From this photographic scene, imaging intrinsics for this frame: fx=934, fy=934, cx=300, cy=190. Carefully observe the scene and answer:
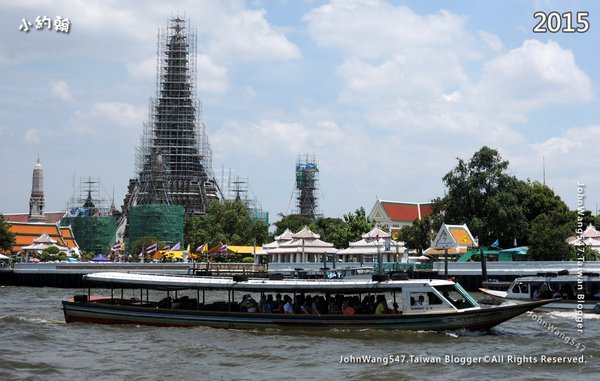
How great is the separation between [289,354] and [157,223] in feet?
281

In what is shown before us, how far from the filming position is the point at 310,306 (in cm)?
2859

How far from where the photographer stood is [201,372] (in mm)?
22578

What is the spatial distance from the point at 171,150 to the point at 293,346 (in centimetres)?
10090

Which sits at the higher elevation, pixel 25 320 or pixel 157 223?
pixel 157 223

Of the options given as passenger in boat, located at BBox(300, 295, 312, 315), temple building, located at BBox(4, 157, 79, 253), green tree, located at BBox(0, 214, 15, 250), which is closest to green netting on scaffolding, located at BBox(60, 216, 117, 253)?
temple building, located at BBox(4, 157, 79, 253)

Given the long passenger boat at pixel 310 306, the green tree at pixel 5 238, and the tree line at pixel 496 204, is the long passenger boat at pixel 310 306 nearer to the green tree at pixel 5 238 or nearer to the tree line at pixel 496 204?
the tree line at pixel 496 204

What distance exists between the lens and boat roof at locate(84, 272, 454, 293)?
27328 mm

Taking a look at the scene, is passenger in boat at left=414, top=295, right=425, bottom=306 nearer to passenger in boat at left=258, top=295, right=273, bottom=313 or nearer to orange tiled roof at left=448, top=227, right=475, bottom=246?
passenger in boat at left=258, top=295, right=273, bottom=313

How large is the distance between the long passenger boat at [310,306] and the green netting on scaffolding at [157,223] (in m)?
78.2

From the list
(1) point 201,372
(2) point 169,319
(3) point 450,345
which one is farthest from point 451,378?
(2) point 169,319

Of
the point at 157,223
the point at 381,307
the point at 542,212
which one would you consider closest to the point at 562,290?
the point at 381,307

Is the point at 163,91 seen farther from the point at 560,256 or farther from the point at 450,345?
the point at 450,345

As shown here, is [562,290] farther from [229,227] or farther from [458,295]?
[229,227]

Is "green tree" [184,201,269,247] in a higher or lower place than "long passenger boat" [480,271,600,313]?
higher
